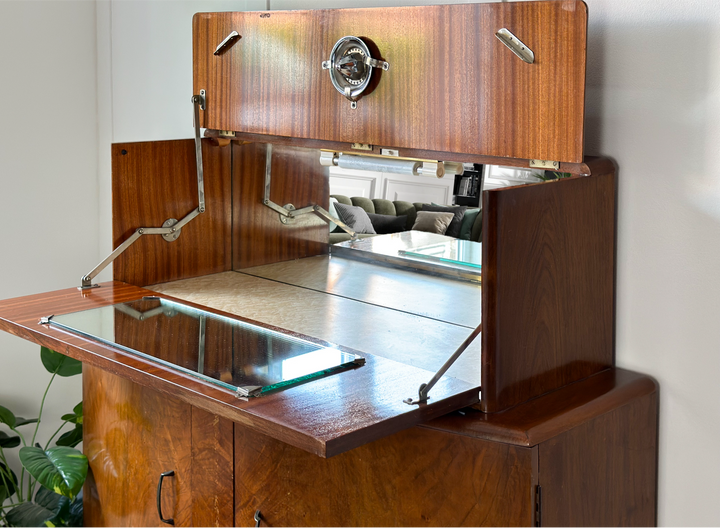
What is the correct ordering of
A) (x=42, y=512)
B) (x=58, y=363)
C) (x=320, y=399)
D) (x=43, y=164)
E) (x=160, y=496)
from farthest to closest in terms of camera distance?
1. (x=43, y=164)
2. (x=58, y=363)
3. (x=42, y=512)
4. (x=160, y=496)
5. (x=320, y=399)

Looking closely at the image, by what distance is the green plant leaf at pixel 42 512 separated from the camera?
2164 mm

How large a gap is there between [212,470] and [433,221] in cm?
66

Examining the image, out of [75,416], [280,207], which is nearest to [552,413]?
[280,207]

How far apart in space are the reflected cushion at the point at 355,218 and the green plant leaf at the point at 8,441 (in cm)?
140

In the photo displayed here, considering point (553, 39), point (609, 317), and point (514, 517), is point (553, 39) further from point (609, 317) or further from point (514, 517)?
point (514, 517)

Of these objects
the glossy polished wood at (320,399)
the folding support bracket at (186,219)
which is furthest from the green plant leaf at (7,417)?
the glossy polished wood at (320,399)

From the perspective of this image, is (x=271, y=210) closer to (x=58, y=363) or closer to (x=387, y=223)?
(x=387, y=223)

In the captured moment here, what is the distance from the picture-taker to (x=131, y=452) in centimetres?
171

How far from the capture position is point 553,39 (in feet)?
4.10

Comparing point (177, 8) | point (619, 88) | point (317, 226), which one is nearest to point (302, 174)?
point (317, 226)

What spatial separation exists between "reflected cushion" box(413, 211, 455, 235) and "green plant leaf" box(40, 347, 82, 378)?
51.7 inches

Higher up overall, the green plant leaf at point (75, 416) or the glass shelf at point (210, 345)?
the glass shelf at point (210, 345)

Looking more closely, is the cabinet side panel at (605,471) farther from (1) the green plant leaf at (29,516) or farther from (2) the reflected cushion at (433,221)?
(1) the green plant leaf at (29,516)

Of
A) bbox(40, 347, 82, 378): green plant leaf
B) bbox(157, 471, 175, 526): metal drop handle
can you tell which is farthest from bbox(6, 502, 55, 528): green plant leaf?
bbox(157, 471, 175, 526): metal drop handle
